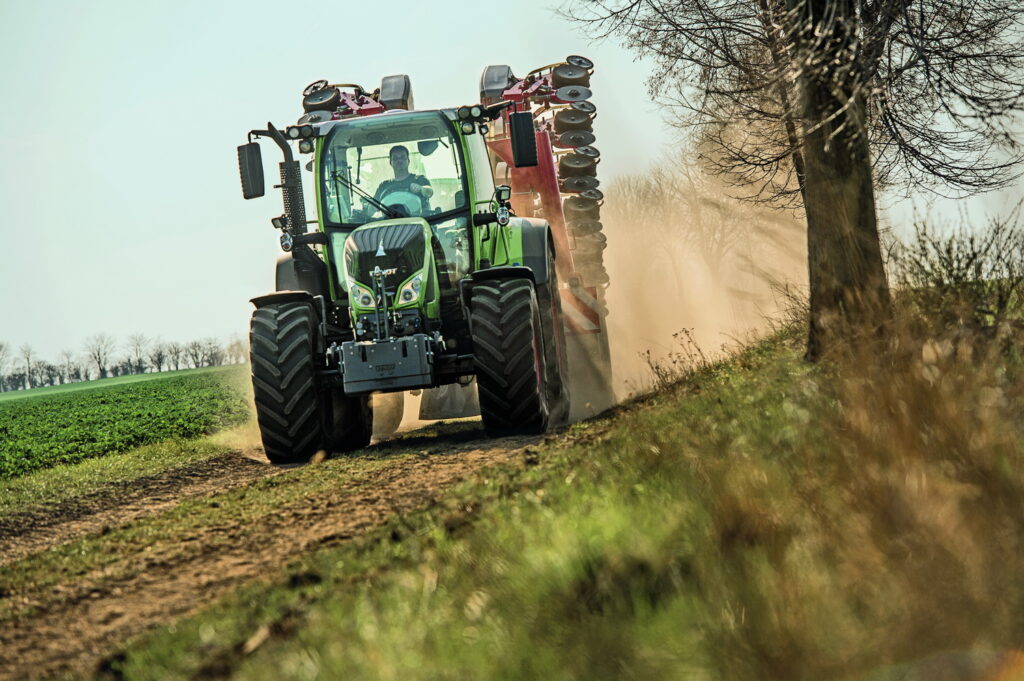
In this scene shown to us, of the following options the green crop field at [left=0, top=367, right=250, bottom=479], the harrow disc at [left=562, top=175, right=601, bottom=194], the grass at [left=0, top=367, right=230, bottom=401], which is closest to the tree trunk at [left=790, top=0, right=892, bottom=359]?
the harrow disc at [left=562, top=175, right=601, bottom=194]

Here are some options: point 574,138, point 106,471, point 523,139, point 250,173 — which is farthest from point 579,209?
point 106,471

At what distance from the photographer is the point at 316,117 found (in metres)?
11.9

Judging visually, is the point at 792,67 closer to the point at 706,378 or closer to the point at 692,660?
the point at 706,378

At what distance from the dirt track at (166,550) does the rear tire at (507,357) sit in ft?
0.92

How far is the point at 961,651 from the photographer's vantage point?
9.05 ft

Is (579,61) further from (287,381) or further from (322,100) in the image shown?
(287,381)

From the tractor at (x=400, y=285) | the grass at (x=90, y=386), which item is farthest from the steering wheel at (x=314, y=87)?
the grass at (x=90, y=386)

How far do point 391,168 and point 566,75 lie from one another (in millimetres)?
4304

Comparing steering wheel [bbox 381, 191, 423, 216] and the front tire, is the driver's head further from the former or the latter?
the front tire

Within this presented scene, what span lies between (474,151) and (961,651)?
24.9ft

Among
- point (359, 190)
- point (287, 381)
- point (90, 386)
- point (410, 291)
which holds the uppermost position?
point (359, 190)

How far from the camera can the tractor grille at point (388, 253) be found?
9.02 meters

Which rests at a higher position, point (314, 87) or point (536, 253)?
point (314, 87)

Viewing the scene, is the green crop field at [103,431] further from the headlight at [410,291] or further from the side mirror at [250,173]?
the headlight at [410,291]
